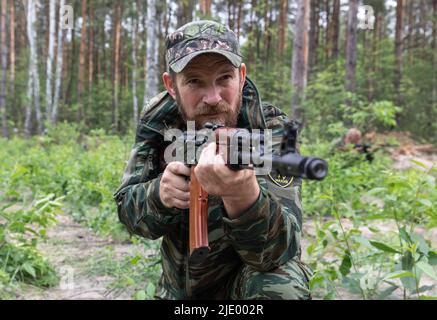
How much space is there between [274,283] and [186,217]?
497 mm

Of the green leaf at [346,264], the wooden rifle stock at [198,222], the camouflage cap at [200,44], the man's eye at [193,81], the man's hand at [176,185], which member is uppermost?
the camouflage cap at [200,44]

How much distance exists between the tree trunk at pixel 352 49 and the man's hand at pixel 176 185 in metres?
8.79

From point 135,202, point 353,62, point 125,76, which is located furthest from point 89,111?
point 135,202

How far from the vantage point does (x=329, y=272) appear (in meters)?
2.30

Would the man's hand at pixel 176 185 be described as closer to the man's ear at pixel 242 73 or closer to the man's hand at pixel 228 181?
the man's hand at pixel 228 181

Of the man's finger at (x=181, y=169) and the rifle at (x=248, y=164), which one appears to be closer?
the rifle at (x=248, y=164)

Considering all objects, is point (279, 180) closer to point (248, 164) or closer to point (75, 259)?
point (248, 164)

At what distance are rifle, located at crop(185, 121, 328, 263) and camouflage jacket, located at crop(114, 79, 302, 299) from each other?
0.10 meters

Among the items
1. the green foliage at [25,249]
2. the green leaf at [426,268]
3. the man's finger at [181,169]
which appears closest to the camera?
the man's finger at [181,169]

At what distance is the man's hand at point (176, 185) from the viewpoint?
166cm

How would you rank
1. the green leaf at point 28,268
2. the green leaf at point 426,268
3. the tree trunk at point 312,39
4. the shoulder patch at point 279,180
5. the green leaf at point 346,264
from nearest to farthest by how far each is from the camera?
the green leaf at point 426,268
the shoulder patch at point 279,180
the green leaf at point 346,264
the green leaf at point 28,268
the tree trunk at point 312,39

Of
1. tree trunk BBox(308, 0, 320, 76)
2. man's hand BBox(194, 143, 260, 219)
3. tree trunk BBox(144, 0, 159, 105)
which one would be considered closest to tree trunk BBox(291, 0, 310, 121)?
tree trunk BBox(144, 0, 159, 105)

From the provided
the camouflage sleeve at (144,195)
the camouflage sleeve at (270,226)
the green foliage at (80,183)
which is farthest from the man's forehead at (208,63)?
the green foliage at (80,183)

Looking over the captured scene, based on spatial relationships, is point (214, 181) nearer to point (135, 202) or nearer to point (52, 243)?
point (135, 202)
